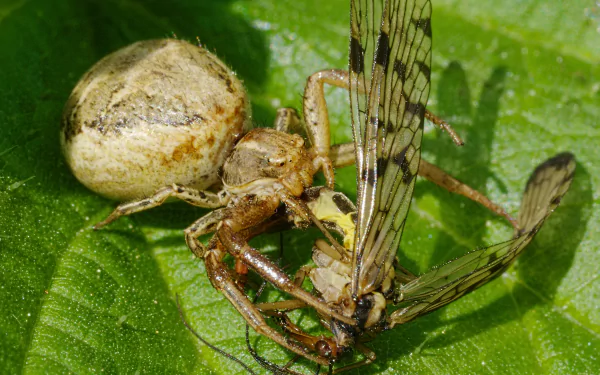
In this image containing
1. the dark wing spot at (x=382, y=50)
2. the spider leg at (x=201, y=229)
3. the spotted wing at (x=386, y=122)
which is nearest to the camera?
the spotted wing at (x=386, y=122)

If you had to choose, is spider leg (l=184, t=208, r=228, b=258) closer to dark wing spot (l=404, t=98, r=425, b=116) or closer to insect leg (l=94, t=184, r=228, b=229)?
insect leg (l=94, t=184, r=228, b=229)

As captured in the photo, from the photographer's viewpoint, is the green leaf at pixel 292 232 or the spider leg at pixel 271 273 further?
the green leaf at pixel 292 232

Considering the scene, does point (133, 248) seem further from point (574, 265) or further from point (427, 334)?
point (574, 265)

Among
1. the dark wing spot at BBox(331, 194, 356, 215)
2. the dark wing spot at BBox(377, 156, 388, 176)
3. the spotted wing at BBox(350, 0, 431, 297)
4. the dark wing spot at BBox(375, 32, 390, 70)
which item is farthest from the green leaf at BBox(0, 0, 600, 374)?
the dark wing spot at BBox(375, 32, 390, 70)

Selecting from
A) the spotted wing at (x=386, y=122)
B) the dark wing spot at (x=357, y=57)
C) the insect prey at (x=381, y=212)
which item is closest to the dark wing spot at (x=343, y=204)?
the insect prey at (x=381, y=212)

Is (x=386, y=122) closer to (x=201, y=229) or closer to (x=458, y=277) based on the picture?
(x=458, y=277)

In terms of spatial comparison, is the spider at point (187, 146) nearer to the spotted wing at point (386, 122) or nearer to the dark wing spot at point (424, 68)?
the spotted wing at point (386, 122)
